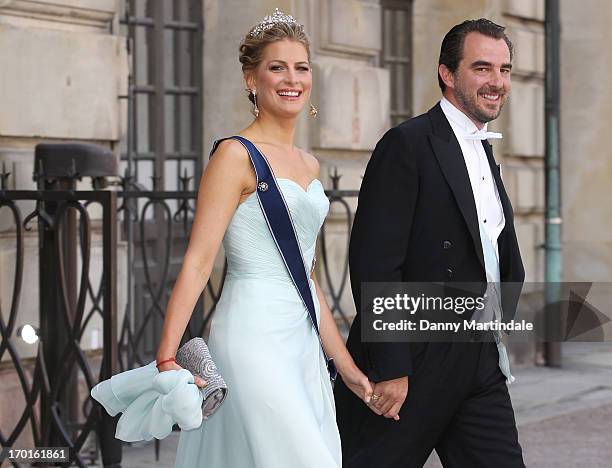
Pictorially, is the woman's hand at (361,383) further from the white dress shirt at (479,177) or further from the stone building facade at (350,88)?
the stone building facade at (350,88)

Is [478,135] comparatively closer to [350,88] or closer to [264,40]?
[264,40]

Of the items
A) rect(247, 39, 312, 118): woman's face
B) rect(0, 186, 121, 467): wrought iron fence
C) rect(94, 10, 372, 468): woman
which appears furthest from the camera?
rect(0, 186, 121, 467): wrought iron fence

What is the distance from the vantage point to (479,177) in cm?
438

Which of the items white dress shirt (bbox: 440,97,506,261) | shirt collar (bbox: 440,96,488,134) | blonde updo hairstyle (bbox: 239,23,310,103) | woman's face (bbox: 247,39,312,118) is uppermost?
blonde updo hairstyle (bbox: 239,23,310,103)

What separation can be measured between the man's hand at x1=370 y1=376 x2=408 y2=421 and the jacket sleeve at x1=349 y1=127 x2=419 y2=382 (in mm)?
35

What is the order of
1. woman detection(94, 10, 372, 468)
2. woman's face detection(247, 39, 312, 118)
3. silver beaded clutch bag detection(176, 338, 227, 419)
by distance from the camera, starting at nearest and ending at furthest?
silver beaded clutch bag detection(176, 338, 227, 419)
woman detection(94, 10, 372, 468)
woman's face detection(247, 39, 312, 118)

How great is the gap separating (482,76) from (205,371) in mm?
1256

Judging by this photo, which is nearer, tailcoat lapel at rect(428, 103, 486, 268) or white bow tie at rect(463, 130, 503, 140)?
tailcoat lapel at rect(428, 103, 486, 268)

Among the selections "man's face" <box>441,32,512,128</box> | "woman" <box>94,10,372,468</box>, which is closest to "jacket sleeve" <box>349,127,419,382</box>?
"woman" <box>94,10,372,468</box>

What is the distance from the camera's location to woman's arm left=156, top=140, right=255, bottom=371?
12.5ft

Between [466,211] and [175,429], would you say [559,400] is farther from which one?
[466,211]

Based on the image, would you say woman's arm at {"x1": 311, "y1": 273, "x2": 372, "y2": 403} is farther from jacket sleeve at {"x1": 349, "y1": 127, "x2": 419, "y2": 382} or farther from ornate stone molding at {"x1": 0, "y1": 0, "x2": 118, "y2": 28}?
ornate stone molding at {"x1": 0, "y1": 0, "x2": 118, "y2": 28}

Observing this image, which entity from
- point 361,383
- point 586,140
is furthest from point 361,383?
point 586,140

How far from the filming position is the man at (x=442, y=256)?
166 inches
